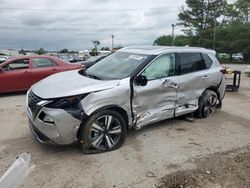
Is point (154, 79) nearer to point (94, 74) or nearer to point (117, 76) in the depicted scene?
point (117, 76)

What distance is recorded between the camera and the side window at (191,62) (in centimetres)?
592

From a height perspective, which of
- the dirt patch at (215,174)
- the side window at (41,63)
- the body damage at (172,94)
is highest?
the side window at (41,63)

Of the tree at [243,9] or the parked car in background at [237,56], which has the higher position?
the tree at [243,9]

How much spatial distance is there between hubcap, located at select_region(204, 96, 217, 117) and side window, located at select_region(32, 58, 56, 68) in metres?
5.84

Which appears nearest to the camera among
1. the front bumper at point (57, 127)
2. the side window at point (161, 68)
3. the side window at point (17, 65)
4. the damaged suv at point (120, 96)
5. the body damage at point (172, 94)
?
the front bumper at point (57, 127)

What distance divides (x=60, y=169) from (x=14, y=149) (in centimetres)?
112

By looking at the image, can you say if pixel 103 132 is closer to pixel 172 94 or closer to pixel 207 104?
pixel 172 94

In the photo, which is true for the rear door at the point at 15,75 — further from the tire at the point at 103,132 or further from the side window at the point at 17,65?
the tire at the point at 103,132

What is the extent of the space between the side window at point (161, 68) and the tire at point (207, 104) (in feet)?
3.97

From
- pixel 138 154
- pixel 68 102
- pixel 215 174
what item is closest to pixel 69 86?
pixel 68 102

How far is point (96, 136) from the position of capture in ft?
14.8

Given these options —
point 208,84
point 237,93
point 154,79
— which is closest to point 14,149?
point 154,79

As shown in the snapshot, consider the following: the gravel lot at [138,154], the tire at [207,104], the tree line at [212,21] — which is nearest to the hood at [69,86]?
the gravel lot at [138,154]

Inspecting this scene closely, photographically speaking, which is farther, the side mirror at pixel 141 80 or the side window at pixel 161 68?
the side window at pixel 161 68
